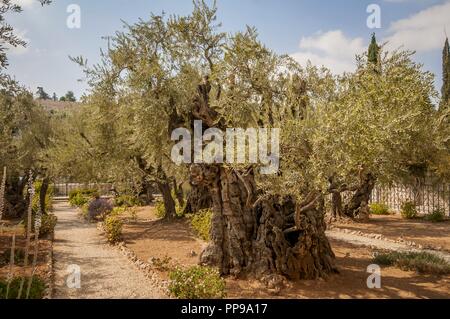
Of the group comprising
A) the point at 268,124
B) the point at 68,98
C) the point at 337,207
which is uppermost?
the point at 68,98

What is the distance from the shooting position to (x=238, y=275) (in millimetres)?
10602

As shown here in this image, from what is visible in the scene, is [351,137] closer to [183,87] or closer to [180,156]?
[180,156]

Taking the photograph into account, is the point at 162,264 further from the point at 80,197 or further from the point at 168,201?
the point at 80,197

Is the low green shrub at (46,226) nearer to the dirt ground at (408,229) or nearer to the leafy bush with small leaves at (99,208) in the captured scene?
the leafy bush with small leaves at (99,208)

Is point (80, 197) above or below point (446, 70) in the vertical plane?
below

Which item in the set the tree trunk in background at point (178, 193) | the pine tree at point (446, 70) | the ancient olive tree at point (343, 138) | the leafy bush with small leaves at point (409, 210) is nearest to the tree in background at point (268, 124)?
the ancient olive tree at point (343, 138)

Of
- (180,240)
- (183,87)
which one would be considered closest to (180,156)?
(183,87)

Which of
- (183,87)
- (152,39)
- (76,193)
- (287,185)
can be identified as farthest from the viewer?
(76,193)

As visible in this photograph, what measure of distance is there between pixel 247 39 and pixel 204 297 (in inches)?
260

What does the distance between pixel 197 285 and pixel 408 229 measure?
1534 centimetres

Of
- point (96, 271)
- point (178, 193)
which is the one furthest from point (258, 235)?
point (178, 193)

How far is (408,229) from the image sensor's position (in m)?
19.8

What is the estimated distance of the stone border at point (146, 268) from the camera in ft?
32.3

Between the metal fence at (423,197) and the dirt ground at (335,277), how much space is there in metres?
6.30
